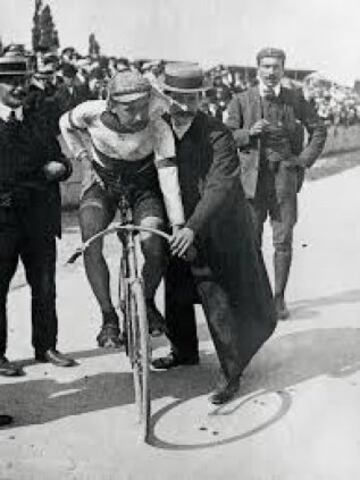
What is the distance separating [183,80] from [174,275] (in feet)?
4.08

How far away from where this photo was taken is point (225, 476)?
4535 mm

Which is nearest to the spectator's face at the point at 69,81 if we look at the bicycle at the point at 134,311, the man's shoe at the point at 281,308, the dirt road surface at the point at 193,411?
the dirt road surface at the point at 193,411

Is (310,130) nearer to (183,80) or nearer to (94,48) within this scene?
(183,80)

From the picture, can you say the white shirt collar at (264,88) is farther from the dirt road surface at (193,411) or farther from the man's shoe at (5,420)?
the man's shoe at (5,420)

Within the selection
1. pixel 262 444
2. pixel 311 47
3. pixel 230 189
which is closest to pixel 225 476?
pixel 262 444

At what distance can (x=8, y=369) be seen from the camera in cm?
614

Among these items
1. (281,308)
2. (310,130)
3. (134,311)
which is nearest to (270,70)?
(310,130)

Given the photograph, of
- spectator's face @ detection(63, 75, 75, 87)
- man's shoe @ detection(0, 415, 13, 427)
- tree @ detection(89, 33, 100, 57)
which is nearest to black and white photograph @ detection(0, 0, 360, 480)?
man's shoe @ detection(0, 415, 13, 427)

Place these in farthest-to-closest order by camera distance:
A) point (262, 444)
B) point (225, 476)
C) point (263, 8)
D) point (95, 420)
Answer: point (263, 8) < point (95, 420) < point (262, 444) < point (225, 476)

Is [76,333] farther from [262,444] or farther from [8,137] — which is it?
[262,444]

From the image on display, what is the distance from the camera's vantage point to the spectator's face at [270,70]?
7383 millimetres

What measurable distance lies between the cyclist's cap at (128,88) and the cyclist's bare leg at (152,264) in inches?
27.3

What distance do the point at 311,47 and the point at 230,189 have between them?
244 cm

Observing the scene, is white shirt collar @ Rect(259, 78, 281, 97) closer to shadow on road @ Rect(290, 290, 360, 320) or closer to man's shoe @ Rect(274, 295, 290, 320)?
man's shoe @ Rect(274, 295, 290, 320)
